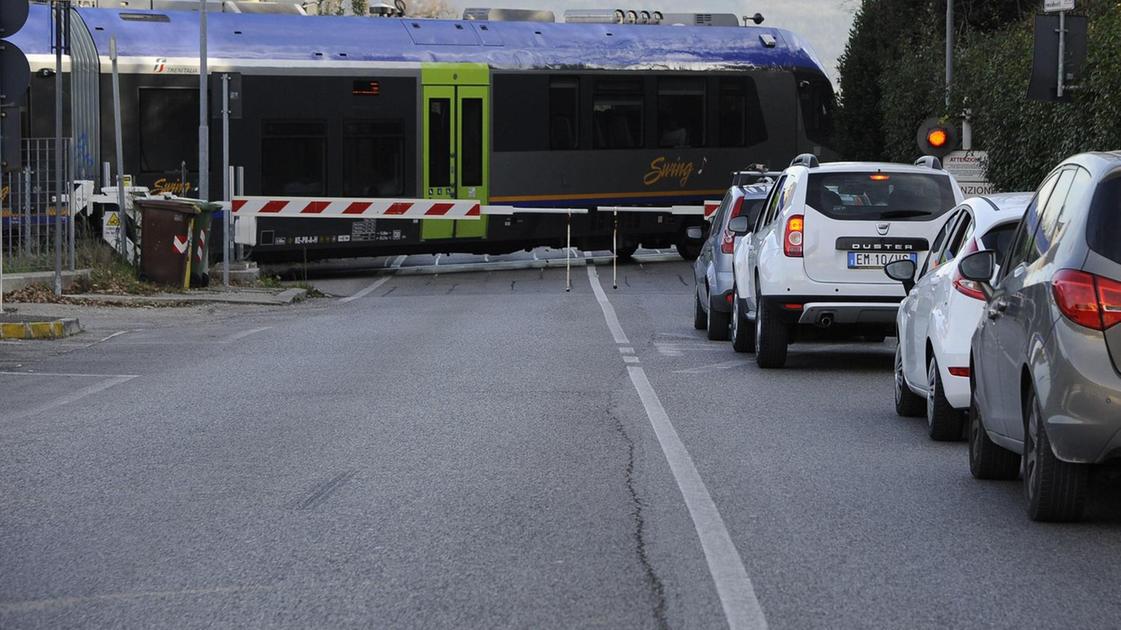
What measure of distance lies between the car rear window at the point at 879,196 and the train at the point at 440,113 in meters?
13.0

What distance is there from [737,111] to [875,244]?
19.3 meters

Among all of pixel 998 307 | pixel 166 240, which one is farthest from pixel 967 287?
pixel 166 240

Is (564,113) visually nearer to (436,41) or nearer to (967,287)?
(436,41)

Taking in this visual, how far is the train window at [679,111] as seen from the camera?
33.4m

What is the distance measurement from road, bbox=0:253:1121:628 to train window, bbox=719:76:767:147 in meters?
18.4

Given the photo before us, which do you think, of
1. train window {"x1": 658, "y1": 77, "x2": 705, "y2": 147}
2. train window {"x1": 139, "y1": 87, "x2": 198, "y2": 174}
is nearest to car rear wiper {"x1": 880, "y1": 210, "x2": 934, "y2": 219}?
train window {"x1": 139, "y1": 87, "x2": 198, "y2": 174}

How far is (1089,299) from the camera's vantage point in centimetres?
741

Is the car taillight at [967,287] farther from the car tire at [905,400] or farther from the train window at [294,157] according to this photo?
the train window at [294,157]

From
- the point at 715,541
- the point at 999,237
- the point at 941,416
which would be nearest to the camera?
the point at 715,541

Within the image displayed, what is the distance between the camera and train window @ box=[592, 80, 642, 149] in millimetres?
32719

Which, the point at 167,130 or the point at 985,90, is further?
the point at 985,90

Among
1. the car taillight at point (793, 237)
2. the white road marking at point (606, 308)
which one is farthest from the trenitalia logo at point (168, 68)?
the car taillight at point (793, 237)

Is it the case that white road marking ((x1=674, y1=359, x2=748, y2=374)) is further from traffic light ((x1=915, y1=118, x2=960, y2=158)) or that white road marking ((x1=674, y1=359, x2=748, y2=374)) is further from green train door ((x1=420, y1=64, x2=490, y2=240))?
green train door ((x1=420, y1=64, x2=490, y2=240))

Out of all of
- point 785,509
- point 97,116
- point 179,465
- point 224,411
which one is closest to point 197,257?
point 97,116
